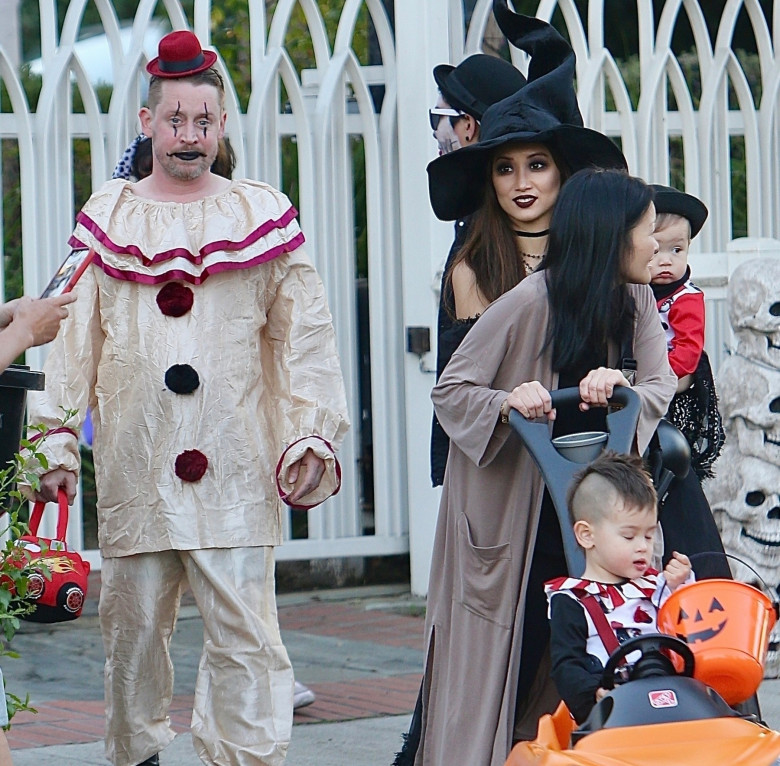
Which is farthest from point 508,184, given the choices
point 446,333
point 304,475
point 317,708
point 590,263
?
point 317,708

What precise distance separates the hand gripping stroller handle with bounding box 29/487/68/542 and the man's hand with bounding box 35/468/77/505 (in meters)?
0.01

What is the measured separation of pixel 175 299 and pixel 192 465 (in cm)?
43

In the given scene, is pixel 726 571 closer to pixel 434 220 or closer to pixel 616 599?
pixel 616 599

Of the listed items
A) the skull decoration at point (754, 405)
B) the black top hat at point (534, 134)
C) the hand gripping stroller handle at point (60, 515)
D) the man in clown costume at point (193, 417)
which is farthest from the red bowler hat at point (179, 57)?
the skull decoration at point (754, 405)

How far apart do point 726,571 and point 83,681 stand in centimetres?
299

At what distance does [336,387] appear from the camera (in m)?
3.91

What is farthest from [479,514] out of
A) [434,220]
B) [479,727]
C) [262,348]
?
[434,220]

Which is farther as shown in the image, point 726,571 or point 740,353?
point 740,353

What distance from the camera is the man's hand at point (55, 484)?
3.71 m

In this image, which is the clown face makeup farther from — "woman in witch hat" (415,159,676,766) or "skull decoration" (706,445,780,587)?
"skull decoration" (706,445,780,587)

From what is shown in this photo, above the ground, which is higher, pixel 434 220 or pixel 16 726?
pixel 434 220

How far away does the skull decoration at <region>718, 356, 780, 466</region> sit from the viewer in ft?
17.5

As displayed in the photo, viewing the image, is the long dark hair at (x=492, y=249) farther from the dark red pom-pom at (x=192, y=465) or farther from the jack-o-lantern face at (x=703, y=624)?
the jack-o-lantern face at (x=703, y=624)

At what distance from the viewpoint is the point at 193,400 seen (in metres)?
3.84
